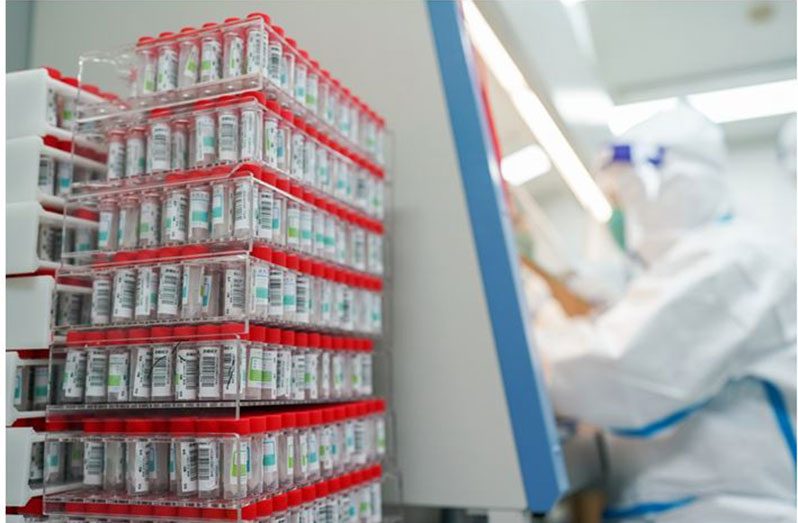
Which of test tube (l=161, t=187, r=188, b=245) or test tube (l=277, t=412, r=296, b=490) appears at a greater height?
test tube (l=161, t=187, r=188, b=245)

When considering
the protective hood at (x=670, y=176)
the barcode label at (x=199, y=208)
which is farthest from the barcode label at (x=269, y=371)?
the protective hood at (x=670, y=176)

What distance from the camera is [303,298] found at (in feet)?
3.69

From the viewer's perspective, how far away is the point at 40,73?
1161mm

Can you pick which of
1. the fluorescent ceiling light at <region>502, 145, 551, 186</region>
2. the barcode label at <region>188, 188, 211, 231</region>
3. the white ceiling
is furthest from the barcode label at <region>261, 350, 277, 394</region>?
the white ceiling

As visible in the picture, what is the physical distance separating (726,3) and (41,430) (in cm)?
354

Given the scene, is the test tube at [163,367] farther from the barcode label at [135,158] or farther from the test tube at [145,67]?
the test tube at [145,67]

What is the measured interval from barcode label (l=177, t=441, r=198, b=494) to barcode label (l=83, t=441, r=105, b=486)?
15 centimetres

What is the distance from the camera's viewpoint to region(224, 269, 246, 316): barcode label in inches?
38.0

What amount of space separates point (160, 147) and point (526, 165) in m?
2.05

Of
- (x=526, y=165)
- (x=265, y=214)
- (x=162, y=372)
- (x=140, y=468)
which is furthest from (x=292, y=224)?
(x=526, y=165)

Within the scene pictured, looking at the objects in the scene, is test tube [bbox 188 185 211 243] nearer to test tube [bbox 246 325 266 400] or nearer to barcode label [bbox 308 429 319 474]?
test tube [bbox 246 325 266 400]

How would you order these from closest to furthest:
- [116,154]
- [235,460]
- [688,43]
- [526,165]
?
1. [235,460]
2. [116,154]
3. [526,165]
4. [688,43]

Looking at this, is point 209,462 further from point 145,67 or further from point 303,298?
point 145,67

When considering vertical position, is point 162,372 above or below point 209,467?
above
